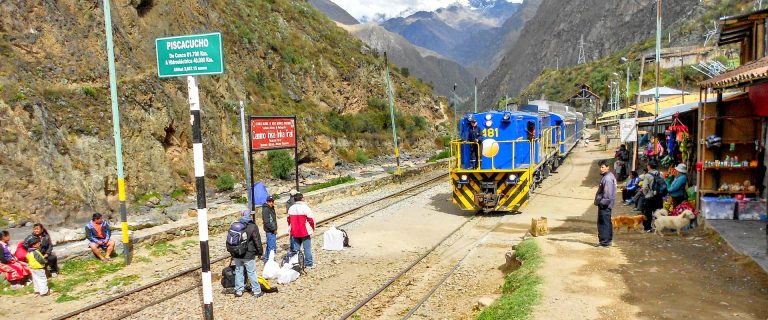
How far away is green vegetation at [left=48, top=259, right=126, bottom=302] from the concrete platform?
11.7 metres

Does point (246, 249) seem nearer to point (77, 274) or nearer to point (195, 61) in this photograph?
point (195, 61)

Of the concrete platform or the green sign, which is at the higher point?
the green sign

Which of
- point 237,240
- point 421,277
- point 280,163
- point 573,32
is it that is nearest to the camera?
point 237,240

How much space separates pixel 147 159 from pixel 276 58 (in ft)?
69.2

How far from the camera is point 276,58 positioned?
41562 mm

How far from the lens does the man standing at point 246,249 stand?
8.77 meters

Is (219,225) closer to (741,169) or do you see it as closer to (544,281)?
(544,281)

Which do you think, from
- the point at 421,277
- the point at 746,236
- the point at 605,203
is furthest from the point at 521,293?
the point at 746,236

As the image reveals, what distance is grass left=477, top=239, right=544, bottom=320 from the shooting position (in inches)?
278

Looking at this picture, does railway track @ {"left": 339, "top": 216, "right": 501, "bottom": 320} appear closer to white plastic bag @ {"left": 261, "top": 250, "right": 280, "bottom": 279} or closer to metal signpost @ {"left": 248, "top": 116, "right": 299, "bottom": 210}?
white plastic bag @ {"left": 261, "top": 250, "right": 280, "bottom": 279}

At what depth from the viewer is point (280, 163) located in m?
29.7

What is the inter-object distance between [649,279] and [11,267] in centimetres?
1145

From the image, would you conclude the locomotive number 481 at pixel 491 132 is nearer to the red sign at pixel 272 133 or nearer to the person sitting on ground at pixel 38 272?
the red sign at pixel 272 133

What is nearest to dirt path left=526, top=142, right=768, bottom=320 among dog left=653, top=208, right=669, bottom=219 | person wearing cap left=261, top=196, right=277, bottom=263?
dog left=653, top=208, right=669, bottom=219
